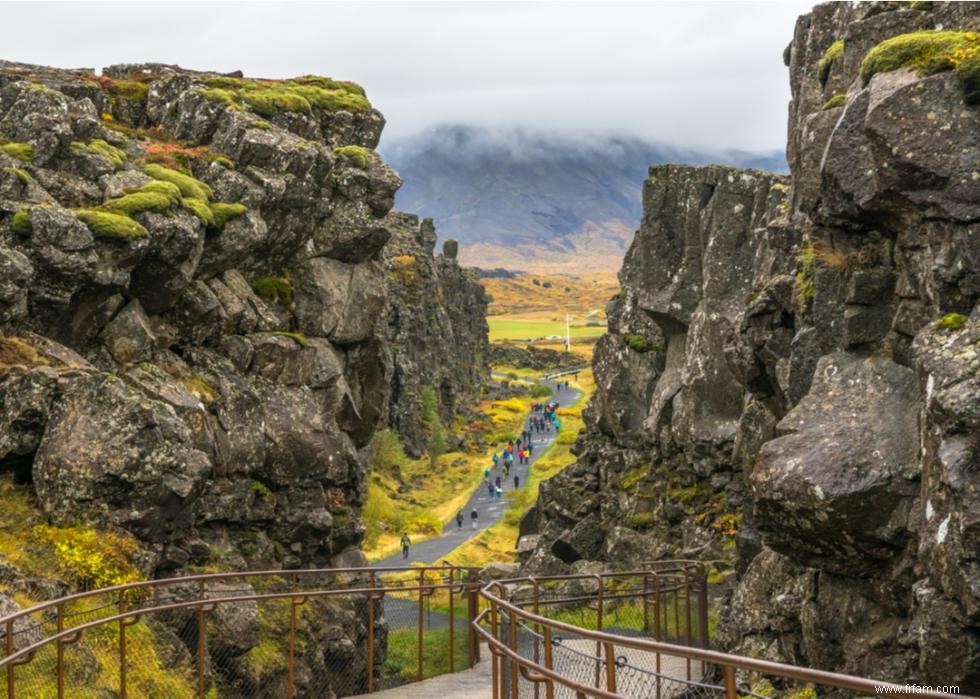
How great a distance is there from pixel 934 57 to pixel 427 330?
10025 cm

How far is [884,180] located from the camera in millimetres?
17641

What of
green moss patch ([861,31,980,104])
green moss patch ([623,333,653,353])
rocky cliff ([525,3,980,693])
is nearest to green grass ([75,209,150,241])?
rocky cliff ([525,3,980,693])

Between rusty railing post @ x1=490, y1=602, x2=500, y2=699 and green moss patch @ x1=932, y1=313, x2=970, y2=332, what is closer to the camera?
rusty railing post @ x1=490, y1=602, x2=500, y2=699

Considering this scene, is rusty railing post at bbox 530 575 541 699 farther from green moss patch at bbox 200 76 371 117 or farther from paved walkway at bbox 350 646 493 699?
green moss patch at bbox 200 76 371 117

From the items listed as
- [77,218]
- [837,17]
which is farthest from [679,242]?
[77,218]

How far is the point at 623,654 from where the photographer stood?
22.6m

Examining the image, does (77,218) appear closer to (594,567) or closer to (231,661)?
(231,661)

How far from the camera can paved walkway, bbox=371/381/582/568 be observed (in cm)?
6334

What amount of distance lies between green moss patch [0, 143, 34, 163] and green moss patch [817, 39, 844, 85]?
21995 mm

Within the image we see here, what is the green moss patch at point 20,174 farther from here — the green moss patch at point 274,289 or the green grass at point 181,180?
the green moss patch at point 274,289

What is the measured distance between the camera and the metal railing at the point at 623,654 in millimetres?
9109

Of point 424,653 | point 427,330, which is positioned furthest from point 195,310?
point 427,330

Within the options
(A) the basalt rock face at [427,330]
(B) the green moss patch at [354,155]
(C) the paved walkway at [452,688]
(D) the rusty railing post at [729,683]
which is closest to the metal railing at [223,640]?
(C) the paved walkway at [452,688]

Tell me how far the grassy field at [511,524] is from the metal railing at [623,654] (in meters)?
16.2
